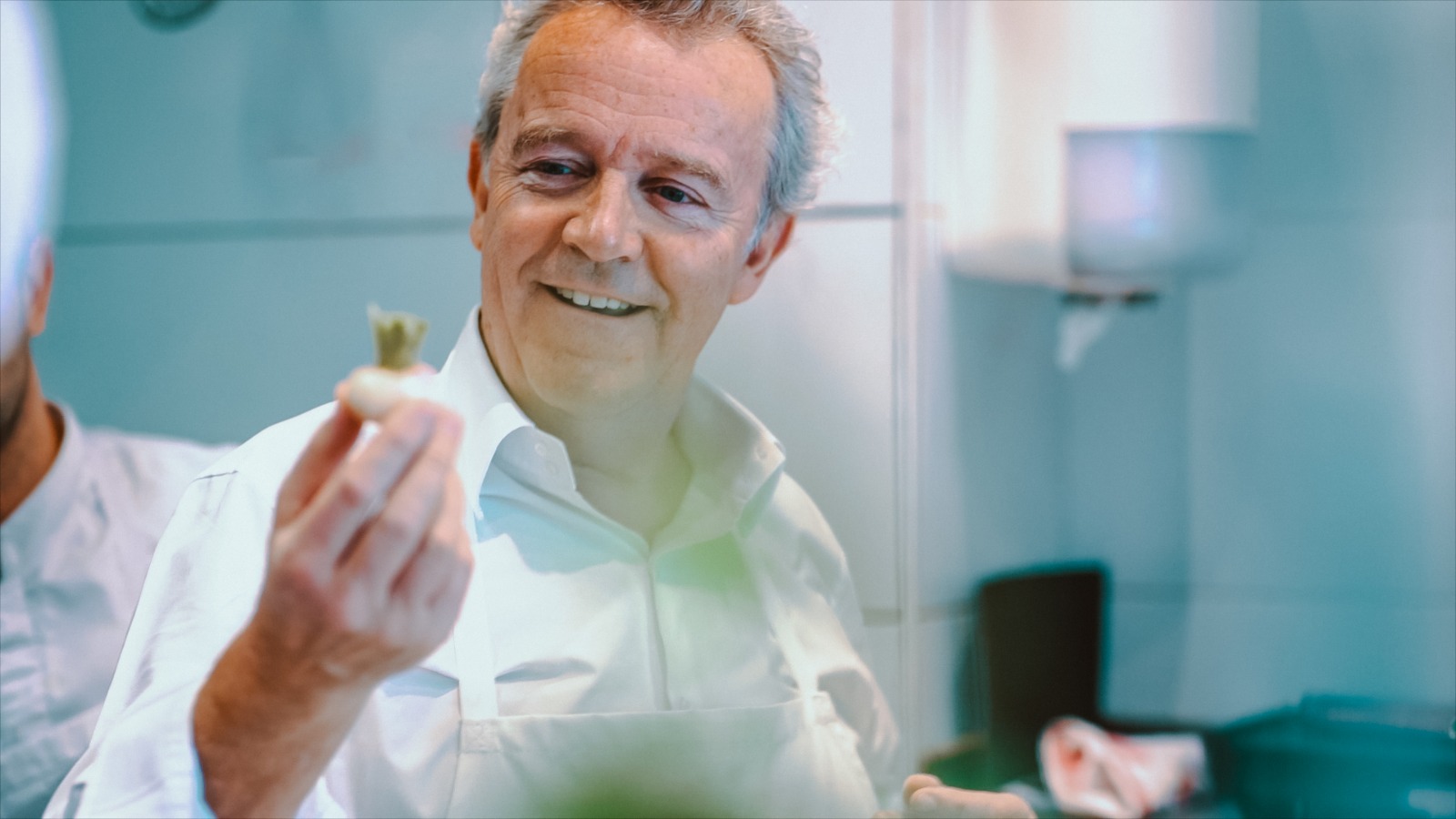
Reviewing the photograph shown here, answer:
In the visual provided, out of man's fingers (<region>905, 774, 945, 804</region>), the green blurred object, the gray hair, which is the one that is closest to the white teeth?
the gray hair

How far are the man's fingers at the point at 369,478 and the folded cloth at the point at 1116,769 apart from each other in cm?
47

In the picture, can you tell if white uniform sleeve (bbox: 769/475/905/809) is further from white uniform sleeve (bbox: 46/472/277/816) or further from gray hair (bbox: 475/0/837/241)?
white uniform sleeve (bbox: 46/472/277/816)

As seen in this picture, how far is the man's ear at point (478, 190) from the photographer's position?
66 centimetres

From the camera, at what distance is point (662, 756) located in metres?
0.64

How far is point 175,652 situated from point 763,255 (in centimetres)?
37

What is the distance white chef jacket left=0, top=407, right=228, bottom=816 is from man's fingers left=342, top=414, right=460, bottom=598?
34 cm

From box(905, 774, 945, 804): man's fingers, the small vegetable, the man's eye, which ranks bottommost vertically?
box(905, 774, 945, 804): man's fingers

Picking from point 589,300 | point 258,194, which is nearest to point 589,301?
point 589,300

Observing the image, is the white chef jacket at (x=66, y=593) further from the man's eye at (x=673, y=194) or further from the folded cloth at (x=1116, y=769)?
the folded cloth at (x=1116, y=769)

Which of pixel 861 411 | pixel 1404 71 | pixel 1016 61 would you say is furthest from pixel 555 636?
pixel 1404 71

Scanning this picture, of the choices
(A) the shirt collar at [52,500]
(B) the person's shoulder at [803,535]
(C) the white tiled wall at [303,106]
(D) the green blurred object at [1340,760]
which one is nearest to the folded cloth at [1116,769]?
(D) the green blurred object at [1340,760]

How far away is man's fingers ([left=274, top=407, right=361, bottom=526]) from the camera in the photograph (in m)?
0.43

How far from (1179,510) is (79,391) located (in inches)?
26.1

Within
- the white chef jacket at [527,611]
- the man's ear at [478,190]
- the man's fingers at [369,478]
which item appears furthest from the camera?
the man's ear at [478,190]
